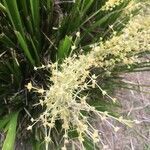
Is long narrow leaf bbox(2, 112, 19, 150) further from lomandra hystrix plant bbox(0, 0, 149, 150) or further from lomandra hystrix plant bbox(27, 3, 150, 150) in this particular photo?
lomandra hystrix plant bbox(27, 3, 150, 150)

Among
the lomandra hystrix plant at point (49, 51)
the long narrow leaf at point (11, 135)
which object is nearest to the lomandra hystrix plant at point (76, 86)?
the lomandra hystrix plant at point (49, 51)

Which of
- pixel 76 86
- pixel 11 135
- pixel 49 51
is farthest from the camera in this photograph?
pixel 49 51

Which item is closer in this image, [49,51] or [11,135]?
[11,135]

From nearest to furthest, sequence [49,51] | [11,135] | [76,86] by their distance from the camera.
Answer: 1. [76,86]
2. [11,135]
3. [49,51]

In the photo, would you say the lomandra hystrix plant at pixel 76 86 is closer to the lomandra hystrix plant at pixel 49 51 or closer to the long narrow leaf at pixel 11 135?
the lomandra hystrix plant at pixel 49 51

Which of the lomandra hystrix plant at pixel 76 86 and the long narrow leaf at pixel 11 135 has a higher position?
the lomandra hystrix plant at pixel 76 86

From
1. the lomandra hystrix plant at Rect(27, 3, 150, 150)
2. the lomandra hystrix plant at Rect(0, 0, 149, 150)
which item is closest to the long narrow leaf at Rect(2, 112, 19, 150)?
the lomandra hystrix plant at Rect(0, 0, 149, 150)

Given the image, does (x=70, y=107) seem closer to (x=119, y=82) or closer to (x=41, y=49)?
(x=41, y=49)

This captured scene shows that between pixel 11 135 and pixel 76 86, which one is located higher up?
pixel 76 86

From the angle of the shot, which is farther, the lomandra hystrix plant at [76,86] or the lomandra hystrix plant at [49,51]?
the lomandra hystrix plant at [49,51]

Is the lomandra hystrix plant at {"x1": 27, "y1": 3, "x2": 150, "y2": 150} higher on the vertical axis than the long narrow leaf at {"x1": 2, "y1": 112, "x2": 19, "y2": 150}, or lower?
higher

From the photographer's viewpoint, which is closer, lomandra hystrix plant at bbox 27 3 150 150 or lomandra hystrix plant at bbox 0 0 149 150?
lomandra hystrix plant at bbox 27 3 150 150

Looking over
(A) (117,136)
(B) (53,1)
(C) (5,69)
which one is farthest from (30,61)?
(A) (117,136)
